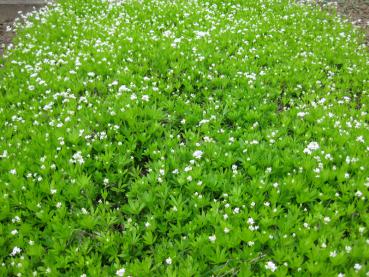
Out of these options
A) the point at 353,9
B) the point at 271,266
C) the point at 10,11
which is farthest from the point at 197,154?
the point at 353,9

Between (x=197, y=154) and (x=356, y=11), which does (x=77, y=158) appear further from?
(x=356, y=11)

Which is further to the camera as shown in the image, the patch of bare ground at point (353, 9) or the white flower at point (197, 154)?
the patch of bare ground at point (353, 9)

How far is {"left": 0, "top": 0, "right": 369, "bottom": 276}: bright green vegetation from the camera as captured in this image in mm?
4652

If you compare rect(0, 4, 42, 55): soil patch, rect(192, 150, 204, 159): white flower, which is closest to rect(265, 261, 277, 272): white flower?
rect(192, 150, 204, 159): white flower

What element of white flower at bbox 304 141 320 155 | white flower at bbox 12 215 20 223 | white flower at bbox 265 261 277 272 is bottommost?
white flower at bbox 12 215 20 223

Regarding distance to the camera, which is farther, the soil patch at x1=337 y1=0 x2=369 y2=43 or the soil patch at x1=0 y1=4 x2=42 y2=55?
the soil patch at x1=0 y1=4 x2=42 y2=55

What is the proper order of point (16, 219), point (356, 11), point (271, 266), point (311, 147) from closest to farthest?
point (271, 266) < point (16, 219) < point (311, 147) < point (356, 11)

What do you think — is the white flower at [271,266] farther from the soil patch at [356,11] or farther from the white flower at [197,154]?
the soil patch at [356,11]

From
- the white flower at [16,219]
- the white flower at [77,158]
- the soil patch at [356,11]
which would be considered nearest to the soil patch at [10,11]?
the white flower at [77,158]

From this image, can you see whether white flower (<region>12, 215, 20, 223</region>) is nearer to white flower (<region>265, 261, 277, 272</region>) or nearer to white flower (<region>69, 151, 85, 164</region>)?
white flower (<region>69, 151, 85, 164</region>)

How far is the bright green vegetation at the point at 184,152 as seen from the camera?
183 inches

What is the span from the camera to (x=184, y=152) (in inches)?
243

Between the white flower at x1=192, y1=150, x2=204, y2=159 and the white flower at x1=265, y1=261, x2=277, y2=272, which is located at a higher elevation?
the white flower at x1=192, y1=150, x2=204, y2=159

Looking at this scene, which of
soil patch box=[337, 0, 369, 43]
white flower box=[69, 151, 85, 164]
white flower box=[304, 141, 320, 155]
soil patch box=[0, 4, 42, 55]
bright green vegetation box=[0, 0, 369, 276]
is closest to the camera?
bright green vegetation box=[0, 0, 369, 276]
